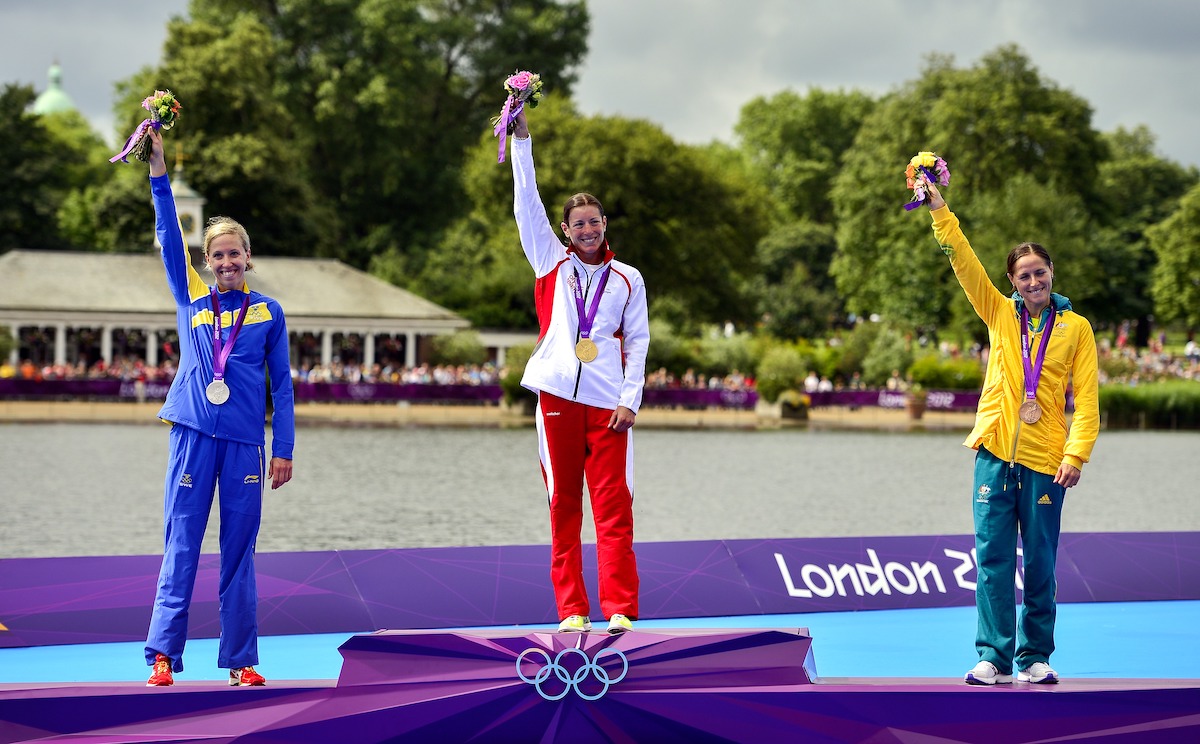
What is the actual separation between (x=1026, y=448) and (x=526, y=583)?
4227 mm

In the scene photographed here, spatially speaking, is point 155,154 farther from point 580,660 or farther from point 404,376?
point 404,376

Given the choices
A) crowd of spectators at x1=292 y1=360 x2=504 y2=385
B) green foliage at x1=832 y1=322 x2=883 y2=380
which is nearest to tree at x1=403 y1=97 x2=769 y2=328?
green foliage at x1=832 y1=322 x2=883 y2=380

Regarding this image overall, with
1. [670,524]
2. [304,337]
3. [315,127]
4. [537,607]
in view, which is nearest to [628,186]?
[304,337]

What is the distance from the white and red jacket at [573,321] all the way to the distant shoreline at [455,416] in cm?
3863

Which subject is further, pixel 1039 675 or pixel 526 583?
pixel 526 583

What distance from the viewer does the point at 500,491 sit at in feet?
88.1

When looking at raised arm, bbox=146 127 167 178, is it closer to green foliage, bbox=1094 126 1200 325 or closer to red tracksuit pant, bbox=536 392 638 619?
red tracksuit pant, bbox=536 392 638 619

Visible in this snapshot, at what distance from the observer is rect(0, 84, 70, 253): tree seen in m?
74.6

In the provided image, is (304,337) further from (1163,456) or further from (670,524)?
Result: (670,524)

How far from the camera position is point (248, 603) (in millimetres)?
7078

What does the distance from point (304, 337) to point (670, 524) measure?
151 feet

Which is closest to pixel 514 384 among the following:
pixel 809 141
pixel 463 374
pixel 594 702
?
pixel 463 374

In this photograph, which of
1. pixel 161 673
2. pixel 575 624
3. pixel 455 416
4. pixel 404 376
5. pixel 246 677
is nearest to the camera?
pixel 161 673

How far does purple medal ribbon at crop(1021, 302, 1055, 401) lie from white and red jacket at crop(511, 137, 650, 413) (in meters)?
1.82
